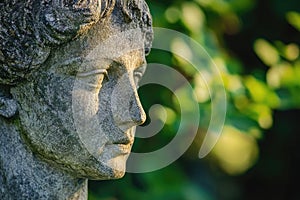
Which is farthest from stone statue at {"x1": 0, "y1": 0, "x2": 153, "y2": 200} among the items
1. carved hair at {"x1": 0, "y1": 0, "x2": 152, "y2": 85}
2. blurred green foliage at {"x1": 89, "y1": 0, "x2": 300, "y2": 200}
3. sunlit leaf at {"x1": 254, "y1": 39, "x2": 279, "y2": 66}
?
sunlit leaf at {"x1": 254, "y1": 39, "x2": 279, "y2": 66}

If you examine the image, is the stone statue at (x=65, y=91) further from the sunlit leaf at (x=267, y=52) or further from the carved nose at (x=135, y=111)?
the sunlit leaf at (x=267, y=52)

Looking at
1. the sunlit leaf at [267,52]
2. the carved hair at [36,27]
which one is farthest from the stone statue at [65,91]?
the sunlit leaf at [267,52]

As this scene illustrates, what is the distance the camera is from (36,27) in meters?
1.69

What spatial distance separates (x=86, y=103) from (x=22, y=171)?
0.64 feet

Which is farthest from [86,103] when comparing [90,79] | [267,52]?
[267,52]

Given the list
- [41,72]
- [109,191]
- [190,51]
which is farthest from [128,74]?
[109,191]

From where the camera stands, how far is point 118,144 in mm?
1802

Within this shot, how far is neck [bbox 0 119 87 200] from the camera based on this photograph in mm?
1789

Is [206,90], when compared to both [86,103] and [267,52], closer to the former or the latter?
[267,52]

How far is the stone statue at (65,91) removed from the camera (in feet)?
5.57

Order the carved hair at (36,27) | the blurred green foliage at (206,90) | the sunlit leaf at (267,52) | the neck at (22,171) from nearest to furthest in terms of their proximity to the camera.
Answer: the carved hair at (36,27) → the neck at (22,171) → the blurred green foliage at (206,90) → the sunlit leaf at (267,52)

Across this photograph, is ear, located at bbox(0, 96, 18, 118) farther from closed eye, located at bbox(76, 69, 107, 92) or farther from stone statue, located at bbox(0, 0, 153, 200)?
closed eye, located at bbox(76, 69, 107, 92)

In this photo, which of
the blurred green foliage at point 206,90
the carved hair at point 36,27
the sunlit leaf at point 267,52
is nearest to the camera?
the carved hair at point 36,27

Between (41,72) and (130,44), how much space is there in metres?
0.19
